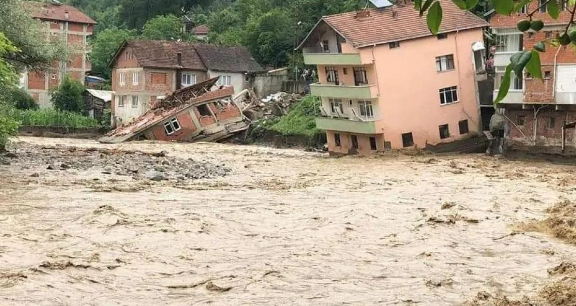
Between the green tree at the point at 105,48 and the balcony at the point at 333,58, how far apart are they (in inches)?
1464

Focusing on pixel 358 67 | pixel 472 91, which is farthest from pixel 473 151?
pixel 358 67

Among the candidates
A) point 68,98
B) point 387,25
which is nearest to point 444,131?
point 387,25

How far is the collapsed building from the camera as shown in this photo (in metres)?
50.9

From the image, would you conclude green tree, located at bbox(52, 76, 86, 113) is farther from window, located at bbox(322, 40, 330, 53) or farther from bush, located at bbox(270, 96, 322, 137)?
window, located at bbox(322, 40, 330, 53)

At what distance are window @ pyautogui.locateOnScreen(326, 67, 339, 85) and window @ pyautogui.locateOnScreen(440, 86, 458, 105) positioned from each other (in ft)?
19.5

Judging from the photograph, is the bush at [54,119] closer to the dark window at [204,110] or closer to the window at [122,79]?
the window at [122,79]

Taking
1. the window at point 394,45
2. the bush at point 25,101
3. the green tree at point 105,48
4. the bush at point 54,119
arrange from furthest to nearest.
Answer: the green tree at point 105,48 < the bush at point 25,101 < the bush at point 54,119 < the window at point 394,45

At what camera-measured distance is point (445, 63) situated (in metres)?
39.8

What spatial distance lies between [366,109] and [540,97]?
29.6ft

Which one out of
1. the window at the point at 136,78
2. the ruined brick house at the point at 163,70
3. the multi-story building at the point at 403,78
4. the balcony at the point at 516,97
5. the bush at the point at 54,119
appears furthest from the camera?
the window at the point at 136,78

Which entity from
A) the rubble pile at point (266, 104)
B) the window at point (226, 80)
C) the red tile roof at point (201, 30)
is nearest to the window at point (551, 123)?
the rubble pile at point (266, 104)

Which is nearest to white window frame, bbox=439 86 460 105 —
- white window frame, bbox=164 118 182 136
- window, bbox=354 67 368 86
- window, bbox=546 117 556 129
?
window, bbox=354 67 368 86

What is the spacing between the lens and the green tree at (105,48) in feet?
252

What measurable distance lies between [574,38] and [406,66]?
37.3 metres
